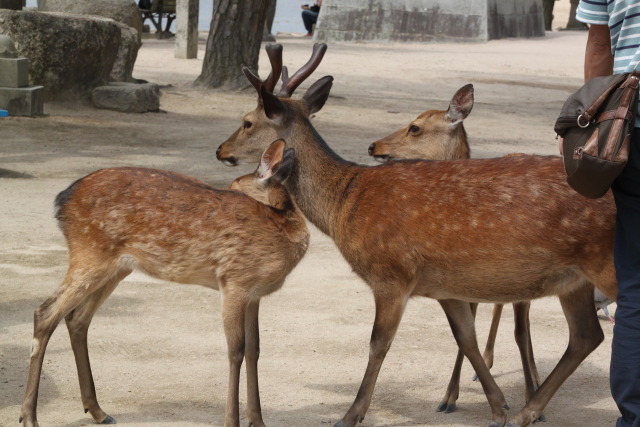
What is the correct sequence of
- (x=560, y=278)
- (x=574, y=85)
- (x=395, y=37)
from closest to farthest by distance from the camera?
(x=560, y=278) → (x=574, y=85) → (x=395, y=37)

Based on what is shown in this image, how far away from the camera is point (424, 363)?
5434 millimetres

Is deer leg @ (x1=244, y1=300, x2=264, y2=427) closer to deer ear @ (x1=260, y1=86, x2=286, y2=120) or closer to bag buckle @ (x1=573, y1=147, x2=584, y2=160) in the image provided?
deer ear @ (x1=260, y1=86, x2=286, y2=120)

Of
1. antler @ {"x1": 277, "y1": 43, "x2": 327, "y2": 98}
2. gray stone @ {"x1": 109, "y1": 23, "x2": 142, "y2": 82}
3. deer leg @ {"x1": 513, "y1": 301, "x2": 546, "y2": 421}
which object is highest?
antler @ {"x1": 277, "y1": 43, "x2": 327, "y2": 98}

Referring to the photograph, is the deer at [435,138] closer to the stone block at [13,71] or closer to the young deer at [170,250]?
the young deer at [170,250]

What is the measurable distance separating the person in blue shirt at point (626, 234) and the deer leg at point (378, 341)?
43.4 inches

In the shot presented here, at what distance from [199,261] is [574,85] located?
17108 millimetres

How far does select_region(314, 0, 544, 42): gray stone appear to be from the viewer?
2894 cm

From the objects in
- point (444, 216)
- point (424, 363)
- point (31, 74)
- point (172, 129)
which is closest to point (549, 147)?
point (172, 129)

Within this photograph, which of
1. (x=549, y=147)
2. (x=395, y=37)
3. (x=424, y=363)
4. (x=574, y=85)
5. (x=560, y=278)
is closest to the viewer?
(x=560, y=278)

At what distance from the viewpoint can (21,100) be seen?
12656mm

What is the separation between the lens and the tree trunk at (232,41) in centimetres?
1572

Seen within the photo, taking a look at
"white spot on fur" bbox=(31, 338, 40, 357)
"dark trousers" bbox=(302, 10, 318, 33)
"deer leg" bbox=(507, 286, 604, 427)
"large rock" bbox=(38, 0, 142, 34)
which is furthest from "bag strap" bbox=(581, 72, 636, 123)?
"dark trousers" bbox=(302, 10, 318, 33)

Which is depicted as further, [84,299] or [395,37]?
[395,37]

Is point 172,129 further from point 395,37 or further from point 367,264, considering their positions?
point 395,37
